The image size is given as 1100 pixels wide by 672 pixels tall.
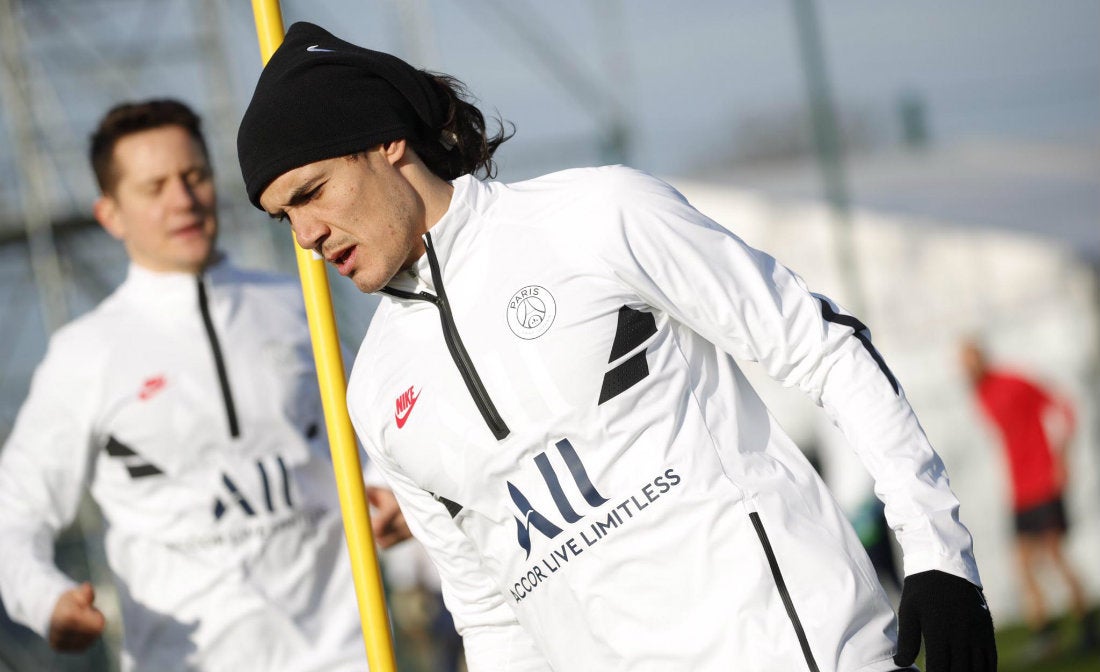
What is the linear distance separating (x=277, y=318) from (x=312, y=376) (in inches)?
7.6

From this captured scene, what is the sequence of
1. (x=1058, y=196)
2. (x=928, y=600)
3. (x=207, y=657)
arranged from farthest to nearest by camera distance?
(x=1058, y=196)
(x=207, y=657)
(x=928, y=600)

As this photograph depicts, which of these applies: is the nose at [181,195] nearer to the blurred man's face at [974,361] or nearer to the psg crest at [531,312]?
the psg crest at [531,312]

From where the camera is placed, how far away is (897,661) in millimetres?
2102

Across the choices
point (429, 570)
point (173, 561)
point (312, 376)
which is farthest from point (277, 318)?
point (429, 570)

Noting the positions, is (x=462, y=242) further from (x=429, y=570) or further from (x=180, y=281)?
(x=429, y=570)

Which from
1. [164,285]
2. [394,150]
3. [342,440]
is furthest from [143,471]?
[394,150]

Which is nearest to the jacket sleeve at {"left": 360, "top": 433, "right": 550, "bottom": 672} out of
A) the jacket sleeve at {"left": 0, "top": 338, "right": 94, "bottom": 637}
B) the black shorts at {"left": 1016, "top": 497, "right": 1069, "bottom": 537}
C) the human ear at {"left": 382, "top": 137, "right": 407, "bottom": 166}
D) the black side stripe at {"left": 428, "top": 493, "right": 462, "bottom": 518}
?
the black side stripe at {"left": 428, "top": 493, "right": 462, "bottom": 518}

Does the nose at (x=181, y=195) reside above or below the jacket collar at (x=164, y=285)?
above

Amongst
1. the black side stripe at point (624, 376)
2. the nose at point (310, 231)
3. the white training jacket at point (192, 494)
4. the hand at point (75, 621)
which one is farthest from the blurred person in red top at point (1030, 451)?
the nose at point (310, 231)

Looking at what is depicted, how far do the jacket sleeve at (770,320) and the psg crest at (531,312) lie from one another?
117 millimetres

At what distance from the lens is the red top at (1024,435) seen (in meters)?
9.83

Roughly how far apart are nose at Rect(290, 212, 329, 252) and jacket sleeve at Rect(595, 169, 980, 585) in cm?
46

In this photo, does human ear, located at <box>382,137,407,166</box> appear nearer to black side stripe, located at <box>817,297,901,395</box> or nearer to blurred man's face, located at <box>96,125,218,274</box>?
black side stripe, located at <box>817,297,901,395</box>

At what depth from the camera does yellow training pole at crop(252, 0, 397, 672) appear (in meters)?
2.68
